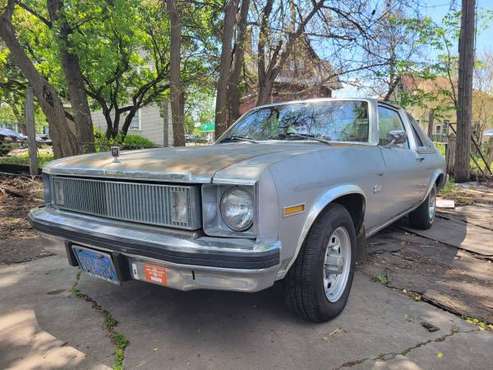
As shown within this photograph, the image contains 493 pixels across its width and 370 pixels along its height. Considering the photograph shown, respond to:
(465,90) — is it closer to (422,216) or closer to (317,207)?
(422,216)

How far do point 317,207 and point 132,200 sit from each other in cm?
118

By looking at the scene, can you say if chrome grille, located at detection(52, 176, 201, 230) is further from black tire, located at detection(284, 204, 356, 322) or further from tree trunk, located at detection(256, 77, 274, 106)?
tree trunk, located at detection(256, 77, 274, 106)

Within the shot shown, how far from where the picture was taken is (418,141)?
5.02 meters

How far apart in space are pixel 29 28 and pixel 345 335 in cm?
1572

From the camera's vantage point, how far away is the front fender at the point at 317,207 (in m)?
2.41

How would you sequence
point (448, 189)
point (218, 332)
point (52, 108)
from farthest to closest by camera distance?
point (448, 189), point (52, 108), point (218, 332)

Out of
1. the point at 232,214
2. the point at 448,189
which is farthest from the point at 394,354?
the point at 448,189

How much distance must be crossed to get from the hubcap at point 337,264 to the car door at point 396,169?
0.86 m

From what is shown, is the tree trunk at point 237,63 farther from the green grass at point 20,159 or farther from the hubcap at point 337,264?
the hubcap at point 337,264

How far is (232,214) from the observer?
2.25 metres

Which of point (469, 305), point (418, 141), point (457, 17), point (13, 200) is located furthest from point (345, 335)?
point (457, 17)

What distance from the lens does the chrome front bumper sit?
212 cm

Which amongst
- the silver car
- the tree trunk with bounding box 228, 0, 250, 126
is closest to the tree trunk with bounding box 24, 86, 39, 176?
the tree trunk with bounding box 228, 0, 250, 126

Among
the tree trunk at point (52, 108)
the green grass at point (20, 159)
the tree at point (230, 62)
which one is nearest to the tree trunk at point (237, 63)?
the tree at point (230, 62)
